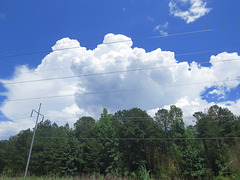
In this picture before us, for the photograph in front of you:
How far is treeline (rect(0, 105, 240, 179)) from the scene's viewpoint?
31438 mm

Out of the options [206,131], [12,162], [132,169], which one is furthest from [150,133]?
[12,162]

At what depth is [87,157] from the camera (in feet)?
129

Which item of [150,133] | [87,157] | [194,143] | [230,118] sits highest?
[230,118]

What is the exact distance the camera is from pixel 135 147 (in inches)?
1528

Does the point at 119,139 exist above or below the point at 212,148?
above

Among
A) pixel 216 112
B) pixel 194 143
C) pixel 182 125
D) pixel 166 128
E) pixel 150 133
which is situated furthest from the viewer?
pixel 216 112

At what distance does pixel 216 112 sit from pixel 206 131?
13373 millimetres

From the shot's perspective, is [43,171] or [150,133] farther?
[43,171]

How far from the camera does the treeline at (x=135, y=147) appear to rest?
31.4 meters

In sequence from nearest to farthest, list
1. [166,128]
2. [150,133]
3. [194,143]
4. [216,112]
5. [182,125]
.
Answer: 1. [194,143]
2. [182,125]
3. [150,133]
4. [166,128]
5. [216,112]

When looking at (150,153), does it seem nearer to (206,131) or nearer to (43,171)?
(206,131)

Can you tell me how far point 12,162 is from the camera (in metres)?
44.5

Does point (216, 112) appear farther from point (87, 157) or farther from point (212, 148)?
point (87, 157)

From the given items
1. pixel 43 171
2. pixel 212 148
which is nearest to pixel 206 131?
pixel 212 148
